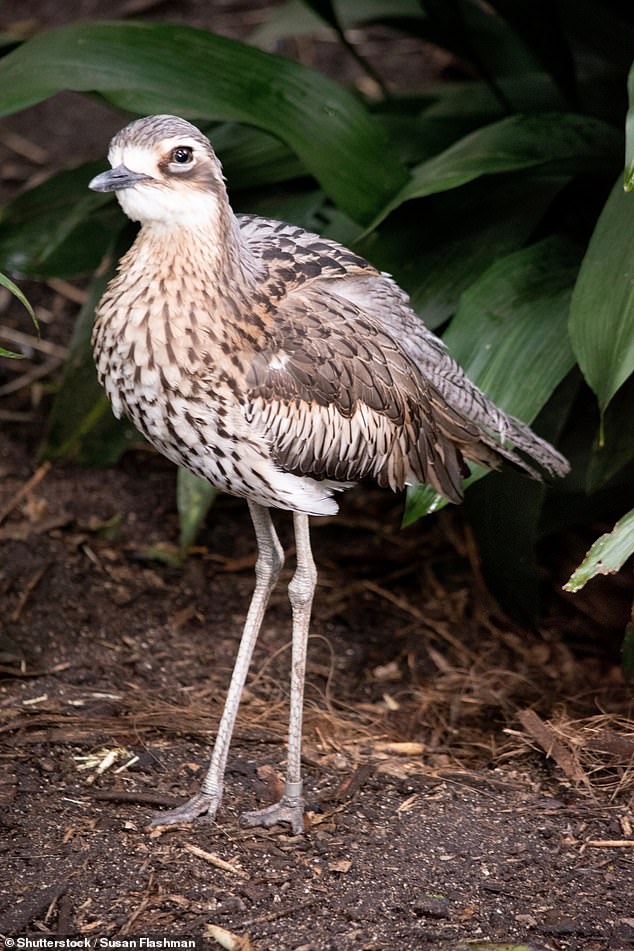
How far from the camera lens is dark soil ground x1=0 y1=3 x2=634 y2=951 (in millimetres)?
3006

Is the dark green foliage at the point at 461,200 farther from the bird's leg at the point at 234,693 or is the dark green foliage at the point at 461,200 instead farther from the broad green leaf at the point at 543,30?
the bird's leg at the point at 234,693

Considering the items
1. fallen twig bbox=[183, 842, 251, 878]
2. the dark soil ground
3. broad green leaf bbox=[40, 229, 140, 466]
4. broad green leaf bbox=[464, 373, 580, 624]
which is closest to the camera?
the dark soil ground

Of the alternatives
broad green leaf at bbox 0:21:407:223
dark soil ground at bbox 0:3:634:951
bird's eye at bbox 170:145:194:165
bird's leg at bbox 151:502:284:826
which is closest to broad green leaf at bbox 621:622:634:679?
dark soil ground at bbox 0:3:634:951

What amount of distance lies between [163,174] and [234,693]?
1418 millimetres

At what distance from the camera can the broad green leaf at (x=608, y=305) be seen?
345 cm

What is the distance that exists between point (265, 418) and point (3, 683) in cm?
139

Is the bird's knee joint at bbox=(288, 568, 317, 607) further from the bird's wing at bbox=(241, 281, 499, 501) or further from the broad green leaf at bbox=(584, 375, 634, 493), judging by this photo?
the broad green leaf at bbox=(584, 375, 634, 493)

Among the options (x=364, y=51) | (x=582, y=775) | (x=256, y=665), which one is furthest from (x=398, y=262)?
(x=364, y=51)

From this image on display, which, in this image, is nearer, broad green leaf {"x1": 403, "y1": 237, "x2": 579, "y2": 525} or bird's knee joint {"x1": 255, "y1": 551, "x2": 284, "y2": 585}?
bird's knee joint {"x1": 255, "y1": 551, "x2": 284, "y2": 585}

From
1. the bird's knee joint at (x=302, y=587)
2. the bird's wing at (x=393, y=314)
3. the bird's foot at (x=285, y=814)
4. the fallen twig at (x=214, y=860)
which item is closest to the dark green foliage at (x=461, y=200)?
the bird's wing at (x=393, y=314)

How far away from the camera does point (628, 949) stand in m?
2.91

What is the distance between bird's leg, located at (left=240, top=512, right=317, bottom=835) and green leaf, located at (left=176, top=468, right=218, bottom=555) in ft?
3.18

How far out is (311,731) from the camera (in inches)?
155

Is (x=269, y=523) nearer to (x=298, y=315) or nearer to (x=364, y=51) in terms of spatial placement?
(x=298, y=315)
